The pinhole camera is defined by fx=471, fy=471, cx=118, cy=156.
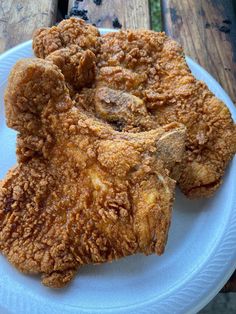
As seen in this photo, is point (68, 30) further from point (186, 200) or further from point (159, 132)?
point (186, 200)

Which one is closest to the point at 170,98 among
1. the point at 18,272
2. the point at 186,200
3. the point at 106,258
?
the point at 186,200

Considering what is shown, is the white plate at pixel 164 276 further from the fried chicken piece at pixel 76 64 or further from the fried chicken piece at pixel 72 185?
the fried chicken piece at pixel 76 64

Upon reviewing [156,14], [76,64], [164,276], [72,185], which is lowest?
[164,276]

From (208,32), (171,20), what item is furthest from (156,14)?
(208,32)

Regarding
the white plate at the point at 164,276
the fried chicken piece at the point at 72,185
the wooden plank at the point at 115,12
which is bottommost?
the white plate at the point at 164,276

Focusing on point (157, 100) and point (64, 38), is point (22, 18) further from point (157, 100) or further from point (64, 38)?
point (157, 100)

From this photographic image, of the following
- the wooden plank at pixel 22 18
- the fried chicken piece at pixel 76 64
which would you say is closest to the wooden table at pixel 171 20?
the wooden plank at pixel 22 18
